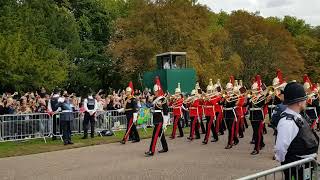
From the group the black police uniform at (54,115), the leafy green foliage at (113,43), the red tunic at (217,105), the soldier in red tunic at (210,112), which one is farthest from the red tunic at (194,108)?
the leafy green foliage at (113,43)

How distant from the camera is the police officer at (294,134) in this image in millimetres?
5621

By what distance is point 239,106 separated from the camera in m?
16.5

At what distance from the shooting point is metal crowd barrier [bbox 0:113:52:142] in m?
17.8

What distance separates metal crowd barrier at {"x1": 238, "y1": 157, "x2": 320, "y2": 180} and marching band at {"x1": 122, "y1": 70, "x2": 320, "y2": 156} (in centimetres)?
A: 815

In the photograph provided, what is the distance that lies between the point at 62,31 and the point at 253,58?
23.7m

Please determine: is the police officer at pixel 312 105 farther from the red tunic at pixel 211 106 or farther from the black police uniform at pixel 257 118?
the black police uniform at pixel 257 118

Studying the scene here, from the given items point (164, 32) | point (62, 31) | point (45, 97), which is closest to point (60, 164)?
point (45, 97)

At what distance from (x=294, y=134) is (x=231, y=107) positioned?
35.2ft

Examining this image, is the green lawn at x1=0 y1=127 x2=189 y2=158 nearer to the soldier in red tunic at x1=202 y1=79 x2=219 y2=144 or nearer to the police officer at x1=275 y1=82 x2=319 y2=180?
the soldier in red tunic at x1=202 y1=79 x2=219 y2=144

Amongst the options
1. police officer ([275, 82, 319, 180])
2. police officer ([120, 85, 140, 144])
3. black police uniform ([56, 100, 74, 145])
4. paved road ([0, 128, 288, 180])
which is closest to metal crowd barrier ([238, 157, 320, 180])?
police officer ([275, 82, 319, 180])

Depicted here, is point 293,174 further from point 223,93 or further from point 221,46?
point 221,46

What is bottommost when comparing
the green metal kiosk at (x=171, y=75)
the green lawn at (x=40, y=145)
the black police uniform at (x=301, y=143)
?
the green lawn at (x=40, y=145)

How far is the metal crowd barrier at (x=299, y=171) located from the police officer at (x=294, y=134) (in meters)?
0.02

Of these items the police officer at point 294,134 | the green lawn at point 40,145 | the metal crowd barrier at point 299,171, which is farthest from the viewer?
the green lawn at point 40,145
